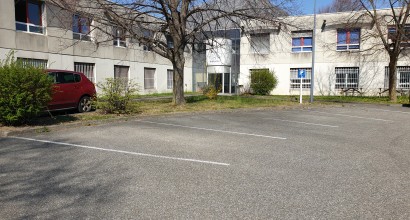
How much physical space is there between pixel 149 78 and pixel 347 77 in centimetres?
1794

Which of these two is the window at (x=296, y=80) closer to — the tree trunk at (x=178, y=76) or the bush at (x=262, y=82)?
the bush at (x=262, y=82)

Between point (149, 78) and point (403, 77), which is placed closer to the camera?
point (403, 77)

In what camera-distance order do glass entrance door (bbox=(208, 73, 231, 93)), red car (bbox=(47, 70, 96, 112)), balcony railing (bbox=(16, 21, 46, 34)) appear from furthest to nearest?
glass entrance door (bbox=(208, 73, 231, 93)) → balcony railing (bbox=(16, 21, 46, 34)) → red car (bbox=(47, 70, 96, 112))

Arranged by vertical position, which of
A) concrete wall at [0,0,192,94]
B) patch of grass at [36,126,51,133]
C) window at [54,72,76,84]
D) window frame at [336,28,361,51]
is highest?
window frame at [336,28,361,51]

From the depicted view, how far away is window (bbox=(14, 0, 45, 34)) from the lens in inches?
738

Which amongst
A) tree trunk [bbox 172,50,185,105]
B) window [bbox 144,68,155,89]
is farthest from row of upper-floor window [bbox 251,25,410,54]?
tree trunk [bbox 172,50,185,105]

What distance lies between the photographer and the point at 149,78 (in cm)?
3053

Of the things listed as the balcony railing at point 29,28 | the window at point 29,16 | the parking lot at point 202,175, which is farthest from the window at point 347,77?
the window at point 29,16

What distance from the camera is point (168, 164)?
5691 millimetres

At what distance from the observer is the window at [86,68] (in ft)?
74.3

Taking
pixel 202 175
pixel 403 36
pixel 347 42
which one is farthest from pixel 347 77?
pixel 202 175

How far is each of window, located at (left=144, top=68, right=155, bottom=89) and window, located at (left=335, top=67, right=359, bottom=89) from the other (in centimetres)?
1684

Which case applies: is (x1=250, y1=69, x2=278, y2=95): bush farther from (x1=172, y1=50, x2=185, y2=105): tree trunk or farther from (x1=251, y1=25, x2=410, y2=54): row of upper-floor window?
(x1=172, y1=50, x2=185, y2=105): tree trunk

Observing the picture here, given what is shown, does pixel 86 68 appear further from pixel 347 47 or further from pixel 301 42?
pixel 347 47
